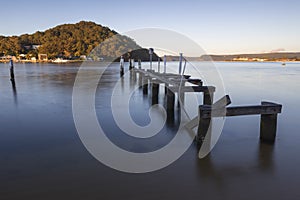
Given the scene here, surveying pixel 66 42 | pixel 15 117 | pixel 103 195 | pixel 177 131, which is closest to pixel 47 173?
pixel 103 195

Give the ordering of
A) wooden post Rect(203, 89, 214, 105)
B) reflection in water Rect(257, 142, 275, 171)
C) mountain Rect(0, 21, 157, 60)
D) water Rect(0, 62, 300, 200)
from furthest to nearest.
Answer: mountain Rect(0, 21, 157, 60)
wooden post Rect(203, 89, 214, 105)
reflection in water Rect(257, 142, 275, 171)
water Rect(0, 62, 300, 200)

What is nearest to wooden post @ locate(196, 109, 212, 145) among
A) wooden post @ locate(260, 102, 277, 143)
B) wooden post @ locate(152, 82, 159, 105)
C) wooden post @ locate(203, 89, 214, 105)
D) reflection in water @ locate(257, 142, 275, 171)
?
reflection in water @ locate(257, 142, 275, 171)

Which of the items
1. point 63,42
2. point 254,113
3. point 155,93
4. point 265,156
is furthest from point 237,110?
point 63,42

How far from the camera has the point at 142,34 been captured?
20.9ft

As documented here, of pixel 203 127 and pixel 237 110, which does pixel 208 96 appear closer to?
pixel 237 110

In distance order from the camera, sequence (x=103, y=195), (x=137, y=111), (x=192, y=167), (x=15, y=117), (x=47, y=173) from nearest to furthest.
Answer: (x=103, y=195), (x=47, y=173), (x=192, y=167), (x=15, y=117), (x=137, y=111)

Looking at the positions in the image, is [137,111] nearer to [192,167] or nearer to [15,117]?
[15,117]

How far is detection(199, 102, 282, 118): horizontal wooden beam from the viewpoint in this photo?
4.43 metres

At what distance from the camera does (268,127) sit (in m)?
5.03

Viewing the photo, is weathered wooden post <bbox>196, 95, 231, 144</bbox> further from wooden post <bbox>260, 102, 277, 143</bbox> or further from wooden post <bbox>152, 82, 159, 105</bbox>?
wooden post <bbox>152, 82, 159, 105</bbox>

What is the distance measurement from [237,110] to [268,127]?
1.03 metres

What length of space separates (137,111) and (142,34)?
3100 millimetres

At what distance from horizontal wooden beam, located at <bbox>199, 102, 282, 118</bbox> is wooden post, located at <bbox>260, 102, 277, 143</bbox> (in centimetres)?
19

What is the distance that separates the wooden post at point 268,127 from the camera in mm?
4867
